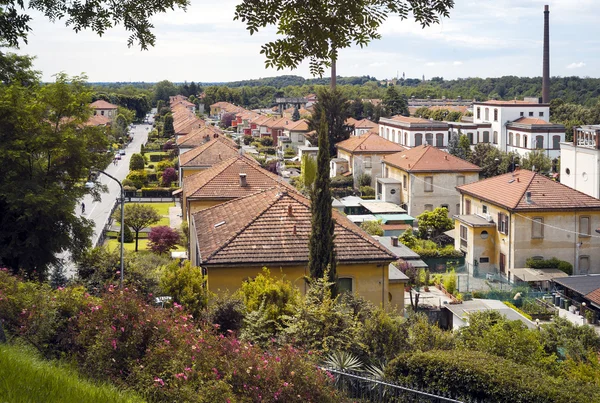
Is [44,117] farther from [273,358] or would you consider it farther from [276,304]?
[273,358]

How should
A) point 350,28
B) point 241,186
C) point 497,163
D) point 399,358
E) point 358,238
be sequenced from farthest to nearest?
point 497,163 → point 241,186 → point 358,238 → point 399,358 → point 350,28

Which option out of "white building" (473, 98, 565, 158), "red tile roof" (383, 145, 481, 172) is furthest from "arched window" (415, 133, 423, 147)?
"red tile roof" (383, 145, 481, 172)

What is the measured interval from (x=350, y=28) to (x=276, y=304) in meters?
10.5

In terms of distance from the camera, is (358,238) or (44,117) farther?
(44,117)

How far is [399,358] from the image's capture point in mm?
12305

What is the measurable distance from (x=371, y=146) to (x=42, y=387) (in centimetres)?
6374

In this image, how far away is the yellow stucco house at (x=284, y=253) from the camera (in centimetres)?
2064

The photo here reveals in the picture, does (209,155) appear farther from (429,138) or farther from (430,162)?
(429,138)

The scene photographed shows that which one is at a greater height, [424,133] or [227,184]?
[424,133]

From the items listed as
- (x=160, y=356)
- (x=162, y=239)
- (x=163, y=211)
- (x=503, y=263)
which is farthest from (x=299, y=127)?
(x=160, y=356)

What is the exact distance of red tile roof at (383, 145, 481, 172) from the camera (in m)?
55.4

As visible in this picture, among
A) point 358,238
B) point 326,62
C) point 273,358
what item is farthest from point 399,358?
point 358,238

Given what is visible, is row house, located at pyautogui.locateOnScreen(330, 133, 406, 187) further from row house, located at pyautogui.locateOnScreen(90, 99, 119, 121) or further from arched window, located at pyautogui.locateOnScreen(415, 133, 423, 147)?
row house, located at pyautogui.locateOnScreen(90, 99, 119, 121)

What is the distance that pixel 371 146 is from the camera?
69938 millimetres
